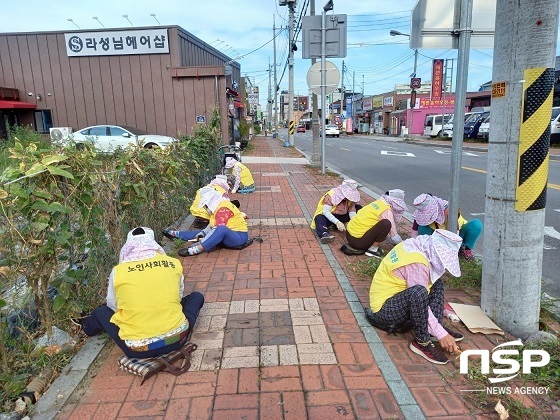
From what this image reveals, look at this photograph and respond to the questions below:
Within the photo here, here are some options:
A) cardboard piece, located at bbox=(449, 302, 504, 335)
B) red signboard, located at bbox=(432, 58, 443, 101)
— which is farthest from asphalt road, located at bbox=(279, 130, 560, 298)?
red signboard, located at bbox=(432, 58, 443, 101)

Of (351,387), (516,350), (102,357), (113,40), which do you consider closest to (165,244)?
(102,357)

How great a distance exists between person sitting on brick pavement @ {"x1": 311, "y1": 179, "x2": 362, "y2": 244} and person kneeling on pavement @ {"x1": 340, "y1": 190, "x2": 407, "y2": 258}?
1.84 feet

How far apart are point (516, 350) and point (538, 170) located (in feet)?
4.27

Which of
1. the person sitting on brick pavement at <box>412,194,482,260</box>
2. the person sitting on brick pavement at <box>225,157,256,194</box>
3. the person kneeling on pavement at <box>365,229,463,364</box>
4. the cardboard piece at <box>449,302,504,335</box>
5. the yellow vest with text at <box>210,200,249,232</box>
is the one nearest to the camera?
the person kneeling on pavement at <box>365,229,463,364</box>

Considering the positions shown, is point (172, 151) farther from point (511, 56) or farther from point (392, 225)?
point (511, 56)

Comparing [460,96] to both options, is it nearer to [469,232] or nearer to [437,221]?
[437,221]

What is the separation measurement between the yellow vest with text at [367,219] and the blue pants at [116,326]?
2.32 m

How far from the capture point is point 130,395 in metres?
2.68

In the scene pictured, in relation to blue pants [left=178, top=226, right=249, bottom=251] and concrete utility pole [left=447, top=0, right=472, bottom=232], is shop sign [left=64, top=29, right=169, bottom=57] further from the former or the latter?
concrete utility pole [left=447, top=0, right=472, bottom=232]

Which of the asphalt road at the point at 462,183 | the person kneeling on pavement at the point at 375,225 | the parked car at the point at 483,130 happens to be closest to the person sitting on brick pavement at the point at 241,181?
the asphalt road at the point at 462,183

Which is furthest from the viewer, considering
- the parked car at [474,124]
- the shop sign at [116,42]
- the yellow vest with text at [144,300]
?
the parked car at [474,124]

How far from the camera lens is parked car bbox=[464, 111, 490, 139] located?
2773cm

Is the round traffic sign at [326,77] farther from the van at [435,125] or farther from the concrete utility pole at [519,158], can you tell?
the van at [435,125]

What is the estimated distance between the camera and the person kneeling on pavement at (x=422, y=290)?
9.82 feet
